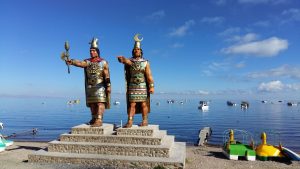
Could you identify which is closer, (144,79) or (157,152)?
(157,152)

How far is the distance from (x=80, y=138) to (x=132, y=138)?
2.24 meters

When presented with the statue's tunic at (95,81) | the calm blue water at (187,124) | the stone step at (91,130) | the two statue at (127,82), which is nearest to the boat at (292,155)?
the two statue at (127,82)

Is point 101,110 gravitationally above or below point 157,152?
above

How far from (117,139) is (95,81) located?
105 inches

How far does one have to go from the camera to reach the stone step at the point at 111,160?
10.6m

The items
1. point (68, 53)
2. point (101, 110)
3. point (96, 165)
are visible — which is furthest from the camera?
point (101, 110)

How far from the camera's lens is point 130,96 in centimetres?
1238

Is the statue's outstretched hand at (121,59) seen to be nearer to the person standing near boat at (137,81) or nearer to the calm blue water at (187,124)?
the person standing near boat at (137,81)

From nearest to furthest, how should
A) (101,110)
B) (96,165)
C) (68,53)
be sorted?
(96,165), (68,53), (101,110)

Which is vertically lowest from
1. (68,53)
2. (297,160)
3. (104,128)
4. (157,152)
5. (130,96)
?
(297,160)

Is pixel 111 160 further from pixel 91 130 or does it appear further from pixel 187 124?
pixel 187 124

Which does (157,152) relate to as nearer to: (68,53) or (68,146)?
(68,146)

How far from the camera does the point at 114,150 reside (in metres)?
11.6

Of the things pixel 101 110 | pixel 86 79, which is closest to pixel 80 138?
pixel 101 110
